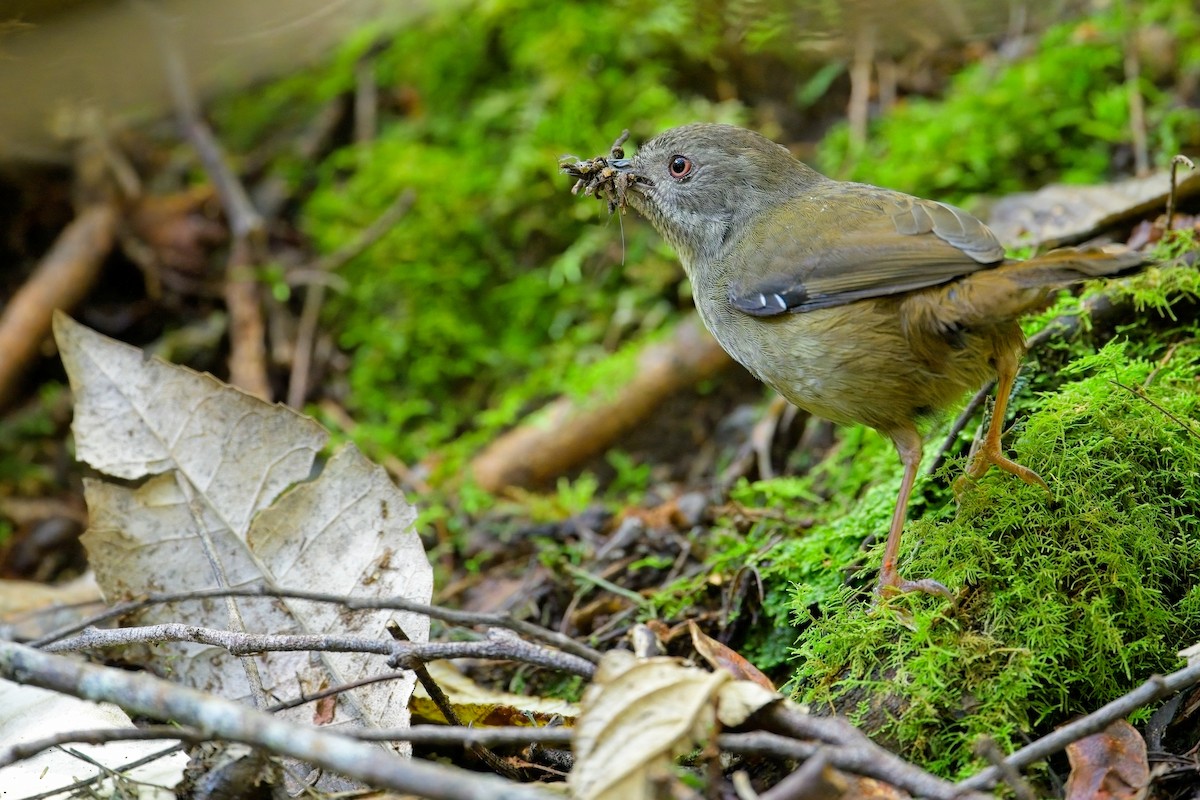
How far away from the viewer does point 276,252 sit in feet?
19.9

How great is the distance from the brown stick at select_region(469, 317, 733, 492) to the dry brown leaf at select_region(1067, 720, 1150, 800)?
2.88 metres

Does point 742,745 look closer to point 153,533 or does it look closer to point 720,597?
point 720,597

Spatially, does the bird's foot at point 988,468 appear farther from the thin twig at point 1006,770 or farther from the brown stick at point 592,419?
the brown stick at point 592,419

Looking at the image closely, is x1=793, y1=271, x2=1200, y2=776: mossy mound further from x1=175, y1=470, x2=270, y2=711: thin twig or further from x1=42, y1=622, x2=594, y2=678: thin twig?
x1=175, y1=470, x2=270, y2=711: thin twig

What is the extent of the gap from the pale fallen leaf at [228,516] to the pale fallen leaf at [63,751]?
1.22ft

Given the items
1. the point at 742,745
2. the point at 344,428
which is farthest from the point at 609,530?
the point at 742,745

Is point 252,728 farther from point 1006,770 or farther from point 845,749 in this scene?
point 1006,770

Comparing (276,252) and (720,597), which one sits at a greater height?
(276,252)

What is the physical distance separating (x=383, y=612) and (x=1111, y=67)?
466cm

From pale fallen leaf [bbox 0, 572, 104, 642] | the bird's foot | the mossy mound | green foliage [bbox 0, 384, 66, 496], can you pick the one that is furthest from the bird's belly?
green foliage [bbox 0, 384, 66, 496]

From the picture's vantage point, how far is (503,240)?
581cm

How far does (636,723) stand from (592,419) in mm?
3009

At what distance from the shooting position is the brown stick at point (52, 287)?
5293 mm

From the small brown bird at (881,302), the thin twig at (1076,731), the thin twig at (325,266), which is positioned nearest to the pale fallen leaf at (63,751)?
the thin twig at (1076,731)
